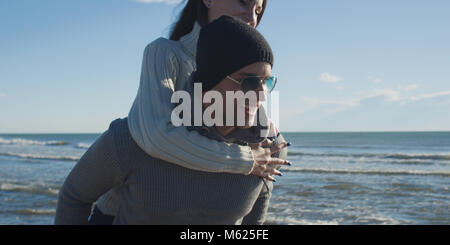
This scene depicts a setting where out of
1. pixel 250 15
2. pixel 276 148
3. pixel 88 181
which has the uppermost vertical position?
pixel 250 15

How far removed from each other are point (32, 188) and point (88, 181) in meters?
10.5

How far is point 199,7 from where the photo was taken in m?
2.45

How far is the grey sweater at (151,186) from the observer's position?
1293 millimetres

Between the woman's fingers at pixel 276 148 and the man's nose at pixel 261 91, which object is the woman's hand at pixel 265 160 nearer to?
the woman's fingers at pixel 276 148

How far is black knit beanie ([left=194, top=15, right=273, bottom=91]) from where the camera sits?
1.38 metres

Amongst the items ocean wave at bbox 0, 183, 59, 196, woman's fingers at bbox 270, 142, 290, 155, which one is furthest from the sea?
woman's fingers at bbox 270, 142, 290, 155

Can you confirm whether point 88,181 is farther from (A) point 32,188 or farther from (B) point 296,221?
(A) point 32,188

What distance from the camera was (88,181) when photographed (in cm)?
138

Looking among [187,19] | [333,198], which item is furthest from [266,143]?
[333,198]

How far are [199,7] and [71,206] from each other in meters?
1.47

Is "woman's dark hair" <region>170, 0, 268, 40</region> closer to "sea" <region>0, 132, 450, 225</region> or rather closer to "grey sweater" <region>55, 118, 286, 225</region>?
"grey sweater" <region>55, 118, 286, 225</region>

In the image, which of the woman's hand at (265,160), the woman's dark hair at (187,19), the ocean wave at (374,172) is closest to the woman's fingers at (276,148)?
the woman's hand at (265,160)

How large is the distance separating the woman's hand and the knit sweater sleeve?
47mm

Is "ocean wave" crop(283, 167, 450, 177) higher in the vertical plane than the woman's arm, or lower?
lower
